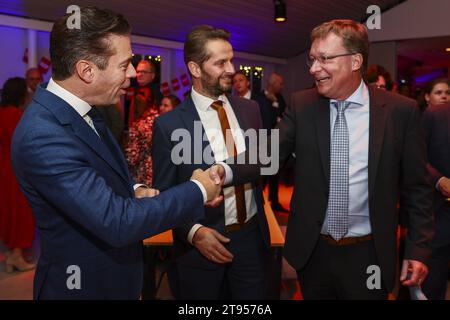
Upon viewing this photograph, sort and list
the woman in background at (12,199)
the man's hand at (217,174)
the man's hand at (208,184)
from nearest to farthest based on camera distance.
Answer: the man's hand at (208,184), the man's hand at (217,174), the woman in background at (12,199)

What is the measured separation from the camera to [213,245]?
1952 mm

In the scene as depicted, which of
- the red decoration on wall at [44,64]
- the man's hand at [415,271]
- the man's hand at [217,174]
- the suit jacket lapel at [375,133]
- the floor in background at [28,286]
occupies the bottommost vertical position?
the floor in background at [28,286]

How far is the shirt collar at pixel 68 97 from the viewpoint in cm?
142

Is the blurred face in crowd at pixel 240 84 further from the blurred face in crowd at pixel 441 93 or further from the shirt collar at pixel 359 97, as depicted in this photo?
the shirt collar at pixel 359 97

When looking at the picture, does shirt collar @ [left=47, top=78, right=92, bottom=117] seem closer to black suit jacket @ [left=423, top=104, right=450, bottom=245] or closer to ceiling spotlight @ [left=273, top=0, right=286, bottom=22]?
black suit jacket @ [left=423, top=104, right=450, bottom=245]

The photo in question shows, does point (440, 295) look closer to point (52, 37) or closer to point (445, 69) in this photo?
point (52, 37)

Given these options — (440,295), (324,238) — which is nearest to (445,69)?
(440,295)

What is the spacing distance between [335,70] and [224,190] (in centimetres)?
77

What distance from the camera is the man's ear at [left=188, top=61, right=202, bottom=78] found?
2.20m

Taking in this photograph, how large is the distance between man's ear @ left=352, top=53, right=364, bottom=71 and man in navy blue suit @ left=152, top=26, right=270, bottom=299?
623 mm

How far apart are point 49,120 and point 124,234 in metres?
0.41

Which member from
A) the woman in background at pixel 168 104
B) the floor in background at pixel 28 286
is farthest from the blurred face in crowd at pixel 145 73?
the floor in background at pixel 28 286

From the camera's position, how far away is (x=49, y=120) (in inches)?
51.3

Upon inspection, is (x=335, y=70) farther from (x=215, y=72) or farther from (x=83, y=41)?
(x=83, y=41)
